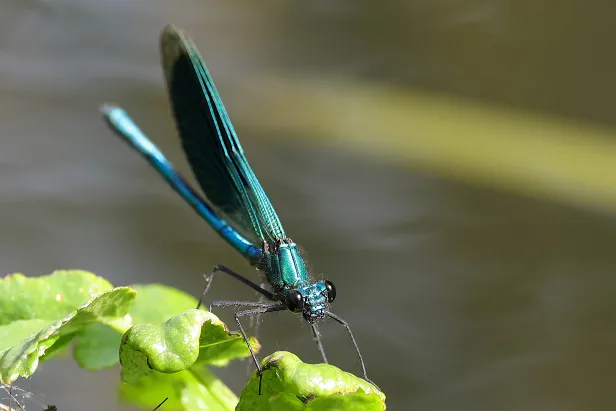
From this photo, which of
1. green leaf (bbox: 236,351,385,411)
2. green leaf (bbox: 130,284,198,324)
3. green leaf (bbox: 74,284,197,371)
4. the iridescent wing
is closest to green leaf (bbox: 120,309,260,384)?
green leaf (bbox: 236,351,385,411)

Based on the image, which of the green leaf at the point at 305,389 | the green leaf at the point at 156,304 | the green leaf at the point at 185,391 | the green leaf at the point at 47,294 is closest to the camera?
the green leaf at the point at 305,389

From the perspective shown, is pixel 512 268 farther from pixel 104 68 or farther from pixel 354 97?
pixel 104 68

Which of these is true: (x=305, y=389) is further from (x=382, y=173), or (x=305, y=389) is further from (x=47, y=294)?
(x=382, y=173)

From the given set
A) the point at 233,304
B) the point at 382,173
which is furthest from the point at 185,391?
the point at 382,173

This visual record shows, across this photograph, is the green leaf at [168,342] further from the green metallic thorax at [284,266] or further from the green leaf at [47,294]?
the green metallic thorax at [284,266]

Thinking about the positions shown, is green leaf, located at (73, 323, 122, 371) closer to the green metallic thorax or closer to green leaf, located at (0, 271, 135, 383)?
green leaf, located at (0, 271, 135, 383)

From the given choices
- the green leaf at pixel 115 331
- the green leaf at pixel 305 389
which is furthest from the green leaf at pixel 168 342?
the green leaf at pixel 115 331
